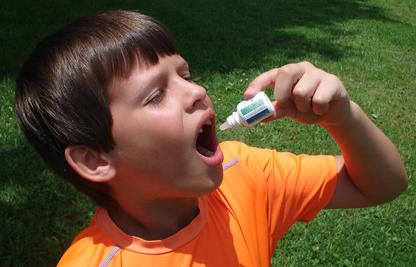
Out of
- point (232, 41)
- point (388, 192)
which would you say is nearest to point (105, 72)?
point (388, 192)

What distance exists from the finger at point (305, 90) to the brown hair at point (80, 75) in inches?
15.5

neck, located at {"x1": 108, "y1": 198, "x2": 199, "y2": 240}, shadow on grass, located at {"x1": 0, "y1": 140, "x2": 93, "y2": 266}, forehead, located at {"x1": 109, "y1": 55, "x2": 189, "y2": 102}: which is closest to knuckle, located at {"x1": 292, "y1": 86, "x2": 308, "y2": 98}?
forehead, located at {"x1": 109, "y1": 55, "x2": 189, "y2": 102}

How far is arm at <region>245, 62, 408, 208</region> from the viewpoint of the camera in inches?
59.7

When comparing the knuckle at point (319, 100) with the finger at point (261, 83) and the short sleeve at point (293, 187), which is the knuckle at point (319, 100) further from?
the short sleeve at point (293, 187)

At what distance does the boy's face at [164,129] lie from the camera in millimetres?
1494

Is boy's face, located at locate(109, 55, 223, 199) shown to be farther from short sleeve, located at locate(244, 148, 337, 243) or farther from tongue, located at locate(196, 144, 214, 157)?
short sleeve, located at locate(244, 148, 337, 243)

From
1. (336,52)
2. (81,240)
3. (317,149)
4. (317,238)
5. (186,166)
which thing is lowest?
(336,52)

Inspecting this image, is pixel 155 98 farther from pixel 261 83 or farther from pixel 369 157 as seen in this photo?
pixel 369 157

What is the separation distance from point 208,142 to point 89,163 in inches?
13.8

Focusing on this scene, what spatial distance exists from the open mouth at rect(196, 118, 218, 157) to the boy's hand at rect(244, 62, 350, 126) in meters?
0.15

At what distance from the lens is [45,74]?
5.24 feet

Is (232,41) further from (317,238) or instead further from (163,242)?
(163,242)

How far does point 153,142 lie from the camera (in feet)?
4.94

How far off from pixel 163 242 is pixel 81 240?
0.75 feet
